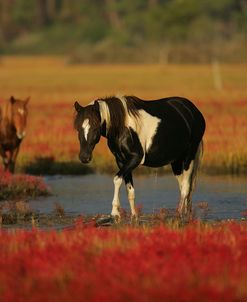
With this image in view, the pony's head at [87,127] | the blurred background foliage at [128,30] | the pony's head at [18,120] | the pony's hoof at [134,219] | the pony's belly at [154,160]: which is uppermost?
the blurred background foliage at [128,30]

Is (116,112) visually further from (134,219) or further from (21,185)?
(21,185)

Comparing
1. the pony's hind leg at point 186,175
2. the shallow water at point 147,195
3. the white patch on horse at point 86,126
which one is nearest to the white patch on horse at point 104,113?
the white patch on horse at point 86,126

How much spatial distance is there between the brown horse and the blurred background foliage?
7034cm

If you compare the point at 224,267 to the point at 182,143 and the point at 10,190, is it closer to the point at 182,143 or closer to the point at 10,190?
the point at 182,143

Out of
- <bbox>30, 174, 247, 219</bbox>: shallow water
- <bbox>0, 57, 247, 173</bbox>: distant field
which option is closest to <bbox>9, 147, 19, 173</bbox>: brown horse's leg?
<bbox>30, 174, 247, 219</bbox>: shallow water

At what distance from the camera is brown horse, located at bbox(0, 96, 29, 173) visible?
17938mm

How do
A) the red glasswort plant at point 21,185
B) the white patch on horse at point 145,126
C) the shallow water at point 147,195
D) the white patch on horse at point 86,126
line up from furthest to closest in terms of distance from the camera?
the red glasswort plant at point 21,185 → the shallow water at point 147,195 → the white patch on horse at point 145,126 → the white patch on horse at point 86,126

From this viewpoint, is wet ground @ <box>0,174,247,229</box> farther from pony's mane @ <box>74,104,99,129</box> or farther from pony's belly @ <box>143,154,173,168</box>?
pony's mane @ <box>74,104,99,129</box>

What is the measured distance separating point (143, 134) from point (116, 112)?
0.55m

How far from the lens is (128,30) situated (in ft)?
391

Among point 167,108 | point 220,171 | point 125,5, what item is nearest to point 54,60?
point 125,5

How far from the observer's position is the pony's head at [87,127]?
37.4 ft

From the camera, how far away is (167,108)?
41.9ft

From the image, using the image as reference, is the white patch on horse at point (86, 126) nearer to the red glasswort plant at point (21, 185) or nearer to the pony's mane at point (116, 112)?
the pony's mane at point (116, 112)
